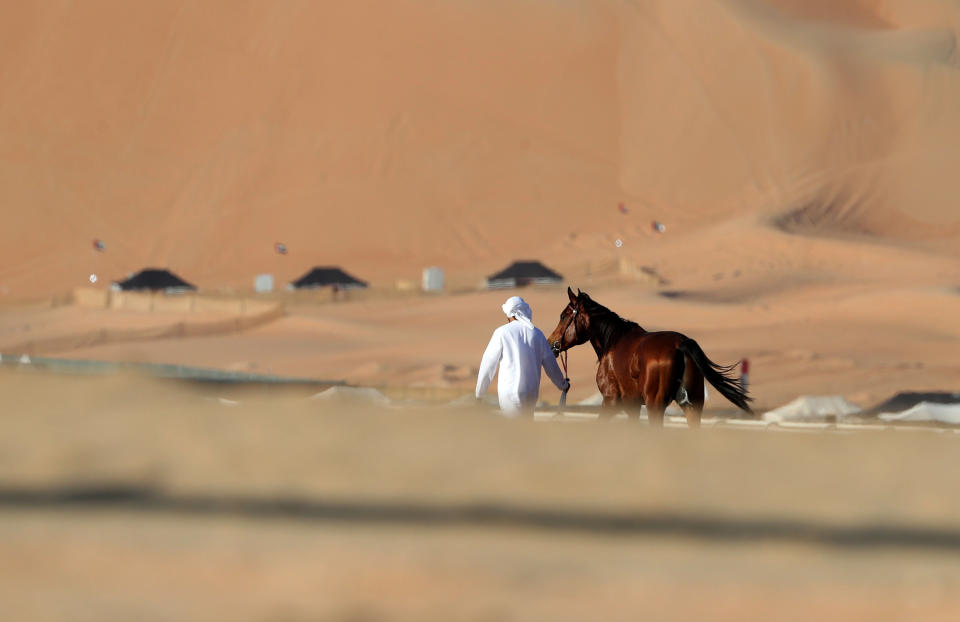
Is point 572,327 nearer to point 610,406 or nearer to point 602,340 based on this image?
point 602,340

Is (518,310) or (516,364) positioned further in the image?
(518,310)

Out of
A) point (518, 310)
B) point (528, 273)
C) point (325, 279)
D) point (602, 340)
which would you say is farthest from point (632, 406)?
point (325, 279)

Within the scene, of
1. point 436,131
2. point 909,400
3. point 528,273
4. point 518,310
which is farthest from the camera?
point 436,131

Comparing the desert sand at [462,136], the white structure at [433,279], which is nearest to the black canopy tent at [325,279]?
the white structure at [433,279]

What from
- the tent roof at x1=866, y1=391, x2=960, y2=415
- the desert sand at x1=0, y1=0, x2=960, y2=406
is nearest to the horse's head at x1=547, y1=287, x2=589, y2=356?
the tent roof at x1=866, y1=391, x2=960, y2=415

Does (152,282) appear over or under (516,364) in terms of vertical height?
over

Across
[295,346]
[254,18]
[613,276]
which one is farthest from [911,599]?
[254,18]

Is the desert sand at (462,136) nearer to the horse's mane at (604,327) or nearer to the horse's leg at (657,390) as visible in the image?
the horse's mane at (604,327)

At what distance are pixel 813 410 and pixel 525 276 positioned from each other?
3838cm

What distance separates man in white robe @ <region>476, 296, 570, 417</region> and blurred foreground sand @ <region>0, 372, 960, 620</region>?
283 centimetres

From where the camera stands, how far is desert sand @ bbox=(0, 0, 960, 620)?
15.9ft

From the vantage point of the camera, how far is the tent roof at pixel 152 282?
59031mm

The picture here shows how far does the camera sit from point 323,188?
81.8 metres

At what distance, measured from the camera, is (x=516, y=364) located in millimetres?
9695
